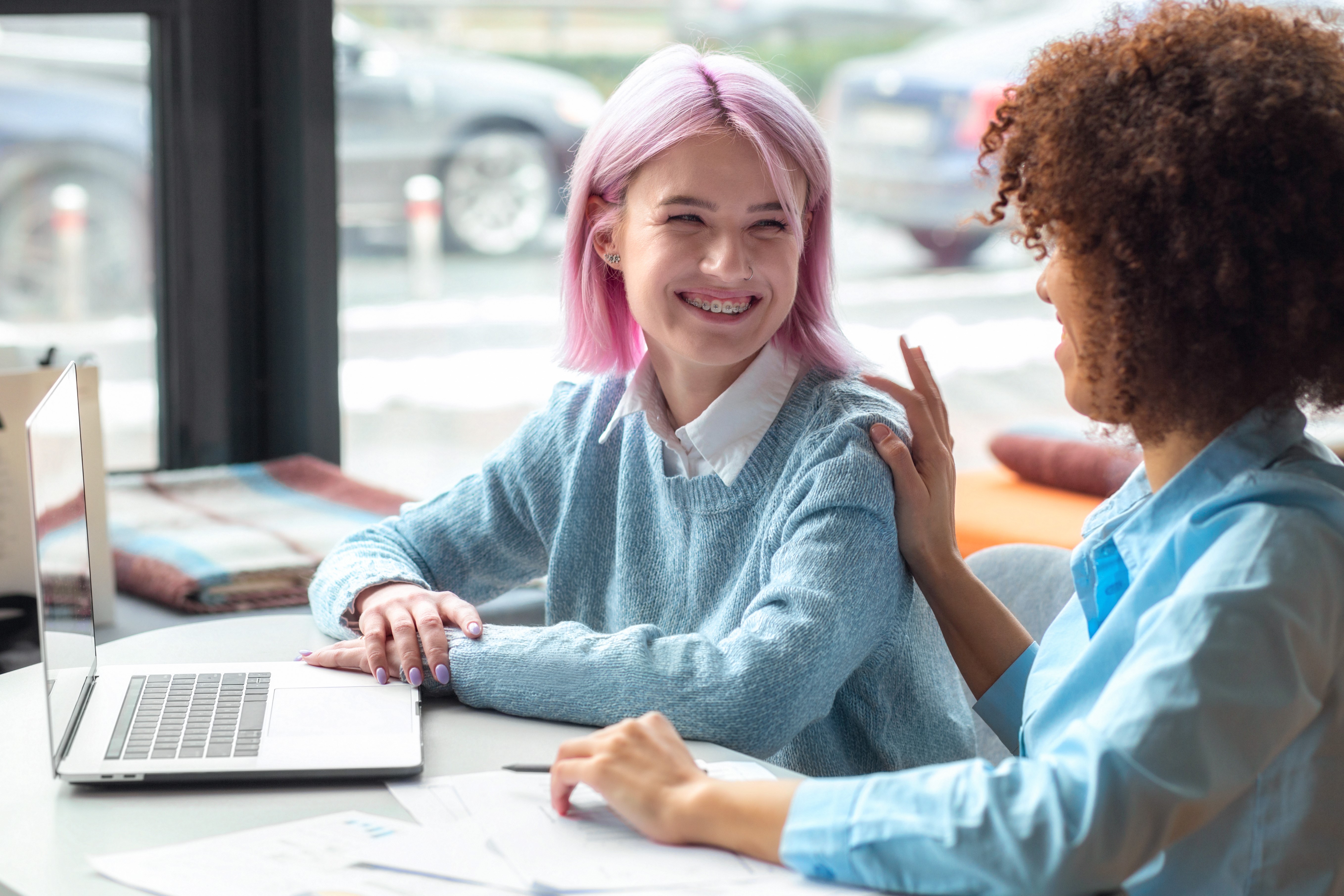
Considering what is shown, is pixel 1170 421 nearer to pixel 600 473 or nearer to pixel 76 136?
pixel 600 473

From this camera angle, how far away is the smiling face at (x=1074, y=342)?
92cm

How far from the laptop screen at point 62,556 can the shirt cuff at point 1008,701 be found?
2.40 ft

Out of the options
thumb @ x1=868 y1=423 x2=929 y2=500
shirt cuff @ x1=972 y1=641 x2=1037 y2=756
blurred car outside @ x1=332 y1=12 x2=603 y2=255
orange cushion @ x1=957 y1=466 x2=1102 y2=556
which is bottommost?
orange cushion @ x1=957 y1=466 x2=1102 y2=556

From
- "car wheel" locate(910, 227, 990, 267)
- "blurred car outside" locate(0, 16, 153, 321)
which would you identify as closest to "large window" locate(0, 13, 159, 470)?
"blurred car outside" locate(0, 16, 153, 321)

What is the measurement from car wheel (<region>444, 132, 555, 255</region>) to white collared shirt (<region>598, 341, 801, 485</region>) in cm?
310

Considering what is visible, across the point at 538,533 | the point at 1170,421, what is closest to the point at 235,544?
the point at 538,533

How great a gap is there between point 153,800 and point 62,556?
23cm

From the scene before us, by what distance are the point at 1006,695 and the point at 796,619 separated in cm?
24

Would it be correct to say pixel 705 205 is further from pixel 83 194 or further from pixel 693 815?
pixel 83 194

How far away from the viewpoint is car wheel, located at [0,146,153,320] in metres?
2.55

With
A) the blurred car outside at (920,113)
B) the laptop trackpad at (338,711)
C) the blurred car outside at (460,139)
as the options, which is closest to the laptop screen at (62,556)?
the laptop trackpad at (338,711)

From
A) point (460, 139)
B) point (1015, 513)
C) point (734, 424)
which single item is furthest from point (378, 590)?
point (460, 139)

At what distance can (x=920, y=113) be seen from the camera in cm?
562

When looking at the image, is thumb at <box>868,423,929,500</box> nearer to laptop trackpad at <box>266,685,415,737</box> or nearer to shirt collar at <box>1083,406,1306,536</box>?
shirt collar at <box>1083,406,1306,536</box>
